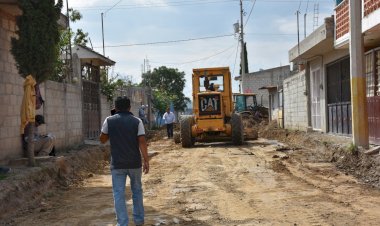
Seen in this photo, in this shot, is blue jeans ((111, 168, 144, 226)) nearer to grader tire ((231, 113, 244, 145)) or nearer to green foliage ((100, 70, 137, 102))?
grader tire ((231, 113, 244, 145))

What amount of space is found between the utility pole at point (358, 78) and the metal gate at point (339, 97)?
15.7 feet

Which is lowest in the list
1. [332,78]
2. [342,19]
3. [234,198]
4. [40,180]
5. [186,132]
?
[234,198]

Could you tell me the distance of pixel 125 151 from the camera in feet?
22.3

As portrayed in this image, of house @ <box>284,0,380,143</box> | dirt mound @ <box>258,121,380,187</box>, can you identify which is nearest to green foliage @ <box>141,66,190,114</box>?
house @ <box>284,0,380,143</box>

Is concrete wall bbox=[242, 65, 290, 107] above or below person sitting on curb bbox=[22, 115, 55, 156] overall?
above

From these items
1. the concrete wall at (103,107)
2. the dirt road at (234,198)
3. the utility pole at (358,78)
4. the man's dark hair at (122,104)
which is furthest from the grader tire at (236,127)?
the man's dark hair at (122,104)

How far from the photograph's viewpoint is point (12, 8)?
11.8 m

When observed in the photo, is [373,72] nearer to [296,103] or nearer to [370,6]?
[370,6]

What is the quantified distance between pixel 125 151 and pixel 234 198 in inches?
113

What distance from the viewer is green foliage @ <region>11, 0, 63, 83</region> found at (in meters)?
10.9

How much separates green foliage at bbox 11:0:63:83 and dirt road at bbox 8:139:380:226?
2786 millimetres

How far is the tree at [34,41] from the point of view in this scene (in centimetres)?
1087

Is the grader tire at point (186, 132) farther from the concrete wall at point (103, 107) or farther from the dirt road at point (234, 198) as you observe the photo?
the dirt road at point (234, 198)

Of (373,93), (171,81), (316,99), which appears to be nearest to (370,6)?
(373,93)
